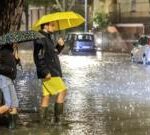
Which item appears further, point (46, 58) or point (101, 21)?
point (101, 21)

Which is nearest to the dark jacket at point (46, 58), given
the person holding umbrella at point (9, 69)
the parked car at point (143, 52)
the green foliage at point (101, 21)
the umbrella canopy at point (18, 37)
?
the umbrella canopy at point (18, 37)

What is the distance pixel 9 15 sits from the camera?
485 inches

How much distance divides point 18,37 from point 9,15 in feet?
6.60

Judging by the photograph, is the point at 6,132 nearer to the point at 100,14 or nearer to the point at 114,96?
the point at 114,96

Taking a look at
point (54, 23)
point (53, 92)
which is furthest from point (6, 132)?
point (54, 23)

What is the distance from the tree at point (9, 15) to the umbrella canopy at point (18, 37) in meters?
1.75

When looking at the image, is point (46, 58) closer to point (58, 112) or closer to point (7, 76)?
point (7, 76)

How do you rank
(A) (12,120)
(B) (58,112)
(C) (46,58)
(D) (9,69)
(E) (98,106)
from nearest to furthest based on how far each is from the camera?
(D) (9,69) → (A) (12,120) → (C) (46,58) → (B) (58,112) → (E) (98,106)

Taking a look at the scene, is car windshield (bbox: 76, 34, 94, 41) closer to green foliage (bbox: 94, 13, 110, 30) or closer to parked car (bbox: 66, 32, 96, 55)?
parked car (bbox: 66, 32, 96, 55)

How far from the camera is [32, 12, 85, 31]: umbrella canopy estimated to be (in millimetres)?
11211

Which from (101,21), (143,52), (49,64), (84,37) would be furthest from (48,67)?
(101,21)

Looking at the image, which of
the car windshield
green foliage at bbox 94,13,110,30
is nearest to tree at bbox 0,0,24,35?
the car windshield

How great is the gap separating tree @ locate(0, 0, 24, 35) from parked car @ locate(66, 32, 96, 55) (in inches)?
1333

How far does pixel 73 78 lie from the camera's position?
2202cm
